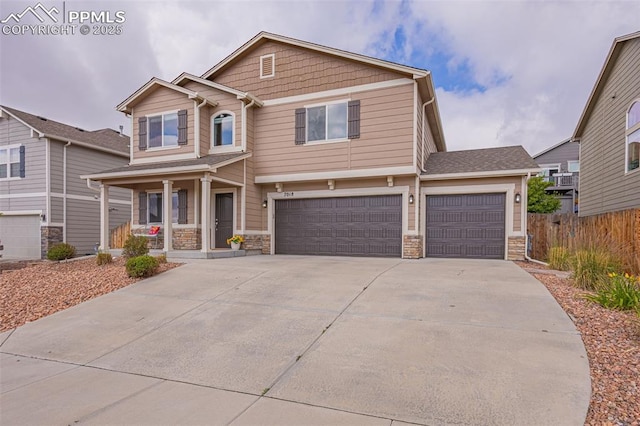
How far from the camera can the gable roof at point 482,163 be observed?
10604 millimetres

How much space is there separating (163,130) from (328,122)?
20.4 feet

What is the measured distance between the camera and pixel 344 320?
502 centimetres

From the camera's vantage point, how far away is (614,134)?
11.8m

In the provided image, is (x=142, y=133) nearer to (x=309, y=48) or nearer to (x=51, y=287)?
(x=309, y=48)

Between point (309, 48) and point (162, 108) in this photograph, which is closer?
point (309, 48)

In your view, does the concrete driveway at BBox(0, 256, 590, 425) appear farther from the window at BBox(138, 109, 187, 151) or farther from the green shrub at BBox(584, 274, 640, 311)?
the window at BBox(138, 109, 187, 151)

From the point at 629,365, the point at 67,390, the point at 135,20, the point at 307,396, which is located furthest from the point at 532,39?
the point at 67,390

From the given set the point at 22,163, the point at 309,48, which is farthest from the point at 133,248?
the point at 22,163

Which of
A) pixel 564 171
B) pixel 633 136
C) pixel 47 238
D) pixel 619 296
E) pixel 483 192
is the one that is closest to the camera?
pixel 619 296

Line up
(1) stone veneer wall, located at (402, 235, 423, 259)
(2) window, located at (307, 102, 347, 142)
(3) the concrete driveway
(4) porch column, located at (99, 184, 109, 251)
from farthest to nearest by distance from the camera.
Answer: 1. (4) porch column, located at (99, 184, 109, 251)
2. (2) window, located at (307, 102, 347, 142)
3. (1) stone veneer wall, located at (402, 235, 423, 259)
4. (3) the concrete driveway

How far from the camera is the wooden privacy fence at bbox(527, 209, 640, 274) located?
7.76 meters

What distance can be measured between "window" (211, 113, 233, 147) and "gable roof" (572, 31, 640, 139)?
12818 mm

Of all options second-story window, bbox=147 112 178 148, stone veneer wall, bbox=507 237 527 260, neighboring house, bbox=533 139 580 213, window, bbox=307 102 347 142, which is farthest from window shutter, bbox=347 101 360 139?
neighboring house, bbox=533 139 580 213

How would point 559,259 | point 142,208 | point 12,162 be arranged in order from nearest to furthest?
point 559,259 → point 142,208 → point 12,162
